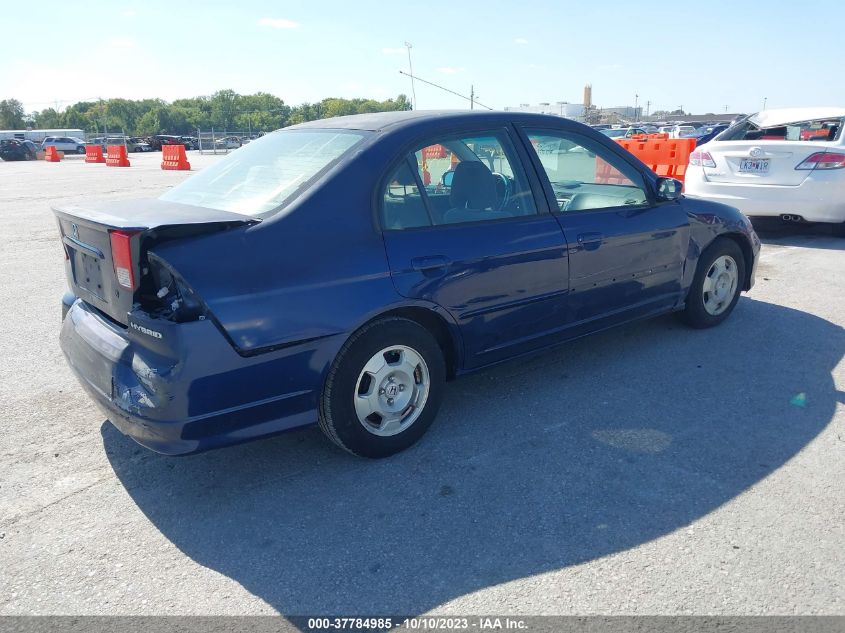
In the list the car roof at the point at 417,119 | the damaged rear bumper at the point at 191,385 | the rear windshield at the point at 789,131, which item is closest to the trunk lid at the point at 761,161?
the rear windshield at the point at 789,131

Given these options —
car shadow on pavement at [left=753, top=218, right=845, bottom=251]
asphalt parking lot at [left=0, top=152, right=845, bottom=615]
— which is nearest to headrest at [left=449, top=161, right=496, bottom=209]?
asphalt parking lot at [left=0, top=152, right=845, bottom=615]

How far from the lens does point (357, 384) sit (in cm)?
300

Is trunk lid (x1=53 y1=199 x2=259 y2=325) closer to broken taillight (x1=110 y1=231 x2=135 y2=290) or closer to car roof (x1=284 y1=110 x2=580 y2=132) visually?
broken taillight (x1=110 y1=231 x2=135 y2=290)

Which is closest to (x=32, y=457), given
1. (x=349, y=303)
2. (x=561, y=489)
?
(x=349, y=303)

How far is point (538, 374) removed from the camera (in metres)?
4.22

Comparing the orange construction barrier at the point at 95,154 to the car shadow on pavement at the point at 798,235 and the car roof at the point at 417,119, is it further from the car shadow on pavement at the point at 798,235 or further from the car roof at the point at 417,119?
the car roof at the point at 417,119

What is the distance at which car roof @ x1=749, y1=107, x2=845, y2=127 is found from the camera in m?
8.17

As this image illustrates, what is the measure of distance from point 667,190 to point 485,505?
2655 mm

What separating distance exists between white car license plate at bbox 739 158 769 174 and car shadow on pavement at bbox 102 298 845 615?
4.23m

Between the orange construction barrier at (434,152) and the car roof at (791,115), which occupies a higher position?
the car roof at (791,115)

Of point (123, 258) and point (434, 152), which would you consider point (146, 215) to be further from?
point (434, 152)

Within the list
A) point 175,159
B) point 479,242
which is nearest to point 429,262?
point 479,242

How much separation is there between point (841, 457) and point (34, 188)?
19.9m

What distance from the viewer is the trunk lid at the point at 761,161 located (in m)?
7.60
